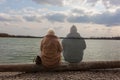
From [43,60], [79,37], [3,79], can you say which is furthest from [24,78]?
[79,37]

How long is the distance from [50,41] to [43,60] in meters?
0.92

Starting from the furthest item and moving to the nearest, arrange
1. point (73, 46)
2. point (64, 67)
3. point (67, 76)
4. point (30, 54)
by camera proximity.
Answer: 1. point (30, 54)
2. point (73, 46)
3. point (64, 67)
4. point (67, 76)

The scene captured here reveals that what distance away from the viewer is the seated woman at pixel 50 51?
14336 mm

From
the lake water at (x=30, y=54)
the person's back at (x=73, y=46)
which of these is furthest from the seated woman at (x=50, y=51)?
the lake water at (x=30, y=54)

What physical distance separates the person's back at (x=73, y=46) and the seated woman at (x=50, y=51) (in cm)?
114

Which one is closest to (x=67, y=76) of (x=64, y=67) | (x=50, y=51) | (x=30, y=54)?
(x=64, y=67)

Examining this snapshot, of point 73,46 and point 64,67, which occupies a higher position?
point 73,46

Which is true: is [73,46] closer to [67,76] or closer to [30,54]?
[67,76]

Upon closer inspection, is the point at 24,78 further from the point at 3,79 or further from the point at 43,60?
the point at 43,60

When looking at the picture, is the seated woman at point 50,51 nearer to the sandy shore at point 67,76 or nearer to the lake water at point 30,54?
the sandy shore at point 67,76

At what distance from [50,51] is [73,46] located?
168 cm

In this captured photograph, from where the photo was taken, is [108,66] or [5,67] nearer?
[5,67]

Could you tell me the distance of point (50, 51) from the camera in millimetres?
14461

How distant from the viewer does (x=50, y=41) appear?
14461 mm
